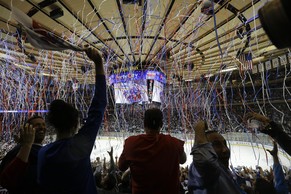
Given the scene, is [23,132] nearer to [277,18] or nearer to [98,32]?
[277,18]

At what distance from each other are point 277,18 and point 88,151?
995 mm

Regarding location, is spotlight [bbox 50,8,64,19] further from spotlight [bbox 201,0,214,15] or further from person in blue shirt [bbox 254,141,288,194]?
person in blue shirt [bbox 254,141,288,194]

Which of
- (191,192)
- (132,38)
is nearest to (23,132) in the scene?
(191,192)

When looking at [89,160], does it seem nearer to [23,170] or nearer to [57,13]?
[23,170]

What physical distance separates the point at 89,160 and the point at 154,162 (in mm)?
487

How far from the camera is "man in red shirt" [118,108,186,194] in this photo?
133 cm

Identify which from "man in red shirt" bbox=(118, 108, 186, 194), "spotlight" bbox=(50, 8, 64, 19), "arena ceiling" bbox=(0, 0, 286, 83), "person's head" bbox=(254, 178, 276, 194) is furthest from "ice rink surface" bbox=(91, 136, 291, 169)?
"man in red shirt" bbox=(118, 108, 186, 194)

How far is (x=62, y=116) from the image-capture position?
3.58 feet

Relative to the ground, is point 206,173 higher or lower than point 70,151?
lower

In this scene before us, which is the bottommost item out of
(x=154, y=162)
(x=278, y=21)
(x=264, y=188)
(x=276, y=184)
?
(x=264, y=188)

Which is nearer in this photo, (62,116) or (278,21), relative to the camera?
(278,21)

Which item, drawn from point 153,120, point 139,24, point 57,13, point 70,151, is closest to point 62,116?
point 70,151

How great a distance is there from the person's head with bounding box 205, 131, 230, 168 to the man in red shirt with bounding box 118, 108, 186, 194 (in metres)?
0.24

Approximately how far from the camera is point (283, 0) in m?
0.56
